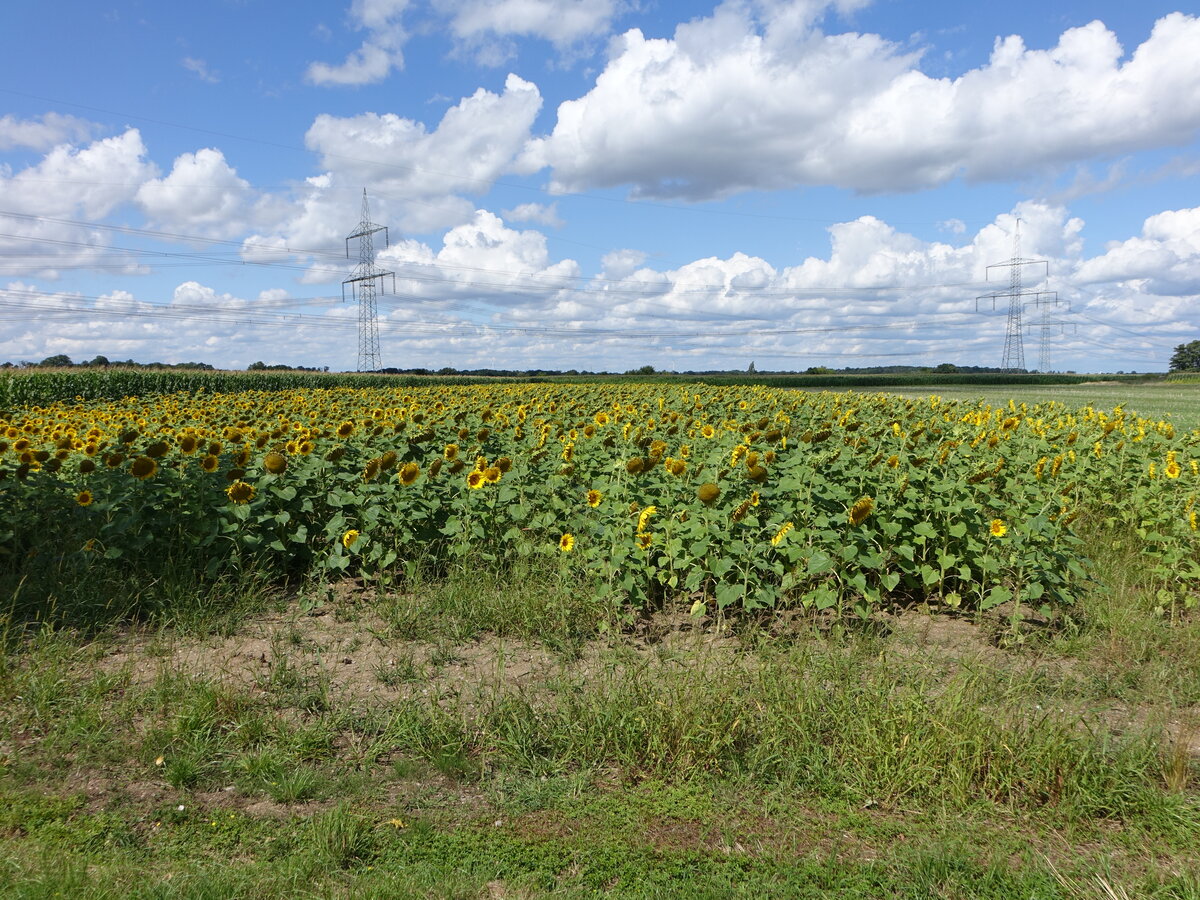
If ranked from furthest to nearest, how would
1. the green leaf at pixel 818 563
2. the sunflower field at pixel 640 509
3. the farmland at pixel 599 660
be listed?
the sunflower field at pixel 640 509
the green leaf at pixel 818 563
the farmland at pixel 599 660

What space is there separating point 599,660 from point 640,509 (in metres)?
1.17

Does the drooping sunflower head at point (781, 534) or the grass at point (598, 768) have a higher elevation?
the drooping sunflower head at point (781, 534)

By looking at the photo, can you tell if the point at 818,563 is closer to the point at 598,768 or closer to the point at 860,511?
the point at 860,511

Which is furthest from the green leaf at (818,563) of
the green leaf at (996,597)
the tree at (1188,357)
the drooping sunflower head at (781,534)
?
the tree at (1188,357)

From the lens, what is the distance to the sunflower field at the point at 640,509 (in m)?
4.82

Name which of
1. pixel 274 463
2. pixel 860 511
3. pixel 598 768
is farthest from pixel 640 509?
pixel 274 463

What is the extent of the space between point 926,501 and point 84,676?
4.74 m

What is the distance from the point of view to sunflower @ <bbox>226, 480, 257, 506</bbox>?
18.0 ft

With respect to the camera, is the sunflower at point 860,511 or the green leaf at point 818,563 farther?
the sunflower at point 860,511

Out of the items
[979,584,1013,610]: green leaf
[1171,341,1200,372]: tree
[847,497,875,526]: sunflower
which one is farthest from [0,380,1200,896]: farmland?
[1171,341,1200,372]: tree

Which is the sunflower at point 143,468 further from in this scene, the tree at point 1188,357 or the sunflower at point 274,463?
the tree at point 1188,357

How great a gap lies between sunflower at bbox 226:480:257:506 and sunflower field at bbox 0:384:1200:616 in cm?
1

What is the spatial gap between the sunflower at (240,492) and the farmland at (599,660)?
2 centimetres

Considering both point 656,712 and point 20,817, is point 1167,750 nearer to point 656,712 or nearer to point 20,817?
point 656,712
